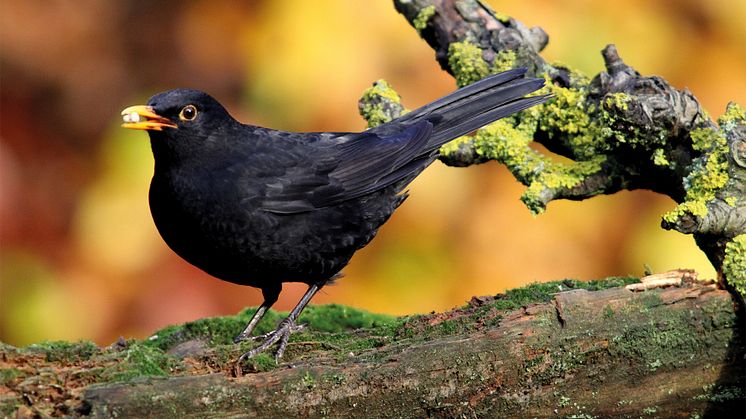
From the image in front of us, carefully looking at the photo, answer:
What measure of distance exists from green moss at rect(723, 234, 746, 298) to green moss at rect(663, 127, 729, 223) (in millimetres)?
205

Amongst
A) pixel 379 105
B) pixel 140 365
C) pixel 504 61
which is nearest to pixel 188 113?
pixel 379 105

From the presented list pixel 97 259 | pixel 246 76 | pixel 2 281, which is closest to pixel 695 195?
pixel 246 76

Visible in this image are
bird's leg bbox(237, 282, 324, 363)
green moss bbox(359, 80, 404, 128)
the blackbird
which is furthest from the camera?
green moss bbox(359, 80, 404, 128)

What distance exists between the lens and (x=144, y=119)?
422 cm

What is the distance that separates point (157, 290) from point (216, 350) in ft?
6.37

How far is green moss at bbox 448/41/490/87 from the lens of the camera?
16.4 ft

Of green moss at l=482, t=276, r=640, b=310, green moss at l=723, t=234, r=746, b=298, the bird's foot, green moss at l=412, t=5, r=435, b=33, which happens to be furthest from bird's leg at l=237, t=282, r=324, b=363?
green moss at l=723, t=234, r=746, b=298

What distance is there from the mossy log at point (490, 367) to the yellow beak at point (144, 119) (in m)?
0.97

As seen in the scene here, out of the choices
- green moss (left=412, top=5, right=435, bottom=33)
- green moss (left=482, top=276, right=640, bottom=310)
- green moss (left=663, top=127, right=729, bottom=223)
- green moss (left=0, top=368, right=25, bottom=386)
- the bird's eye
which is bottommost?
green moss (left=0, top=368, right=25, bottom=386)

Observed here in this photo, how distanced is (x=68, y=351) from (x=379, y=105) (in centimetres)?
216

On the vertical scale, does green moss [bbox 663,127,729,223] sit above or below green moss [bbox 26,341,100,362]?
above

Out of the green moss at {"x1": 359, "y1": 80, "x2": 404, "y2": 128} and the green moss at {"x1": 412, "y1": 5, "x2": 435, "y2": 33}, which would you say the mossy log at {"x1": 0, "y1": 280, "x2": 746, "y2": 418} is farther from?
the green moss at {"x1": 412, "y1": 5, "x2": 435, "y2": 33}

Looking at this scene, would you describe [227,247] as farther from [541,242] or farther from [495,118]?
[541,242]

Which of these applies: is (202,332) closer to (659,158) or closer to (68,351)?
(68,351)
